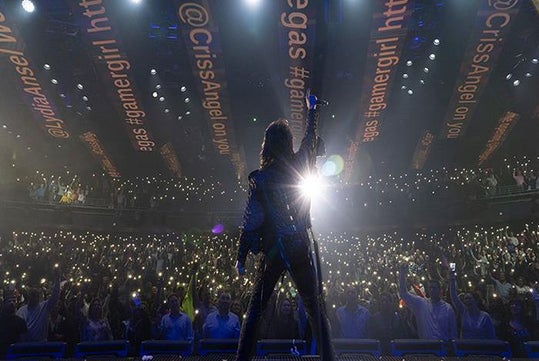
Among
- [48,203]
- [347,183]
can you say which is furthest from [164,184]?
[347,183]

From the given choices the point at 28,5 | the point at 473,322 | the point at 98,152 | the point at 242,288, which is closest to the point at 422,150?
the point at 242,288

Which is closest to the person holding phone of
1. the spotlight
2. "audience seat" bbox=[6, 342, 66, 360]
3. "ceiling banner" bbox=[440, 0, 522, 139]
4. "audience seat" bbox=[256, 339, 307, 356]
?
"audience seat" bbox=[256, 339, 307, 356]

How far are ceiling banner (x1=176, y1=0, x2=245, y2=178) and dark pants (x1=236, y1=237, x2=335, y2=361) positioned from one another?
33.5ft

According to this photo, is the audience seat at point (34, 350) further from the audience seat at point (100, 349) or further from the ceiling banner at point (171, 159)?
the ceiling banner at point (171, 159)

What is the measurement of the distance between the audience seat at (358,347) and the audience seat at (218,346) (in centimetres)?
134

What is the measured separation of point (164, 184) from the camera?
72.0 feet

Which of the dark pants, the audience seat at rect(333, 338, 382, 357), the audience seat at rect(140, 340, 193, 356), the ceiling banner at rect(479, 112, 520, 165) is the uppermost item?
the ceiling banner at rect(479, 112, 520, 165)

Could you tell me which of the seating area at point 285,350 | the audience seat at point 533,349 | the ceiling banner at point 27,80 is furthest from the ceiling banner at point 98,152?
the audience seat at point 533,349

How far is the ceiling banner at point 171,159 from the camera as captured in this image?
19.9m

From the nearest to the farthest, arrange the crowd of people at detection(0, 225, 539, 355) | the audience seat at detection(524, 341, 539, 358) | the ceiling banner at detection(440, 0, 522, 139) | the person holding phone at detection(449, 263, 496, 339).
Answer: the audience seat at detection(524, 341, 539, 358) < the person holding phone at detection(449, 263, 496, 339) < the crowd of people at detection(0, 225, 539, 355) < the ceiling banner at detection(440, 0, 522, 139)

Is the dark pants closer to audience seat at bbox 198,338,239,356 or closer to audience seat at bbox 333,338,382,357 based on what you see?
audience seat at bbox 198,338,239,356

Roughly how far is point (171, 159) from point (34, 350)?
17.7 meters

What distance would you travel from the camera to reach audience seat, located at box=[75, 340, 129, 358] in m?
4.18

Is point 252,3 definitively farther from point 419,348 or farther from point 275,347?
point 419,348
